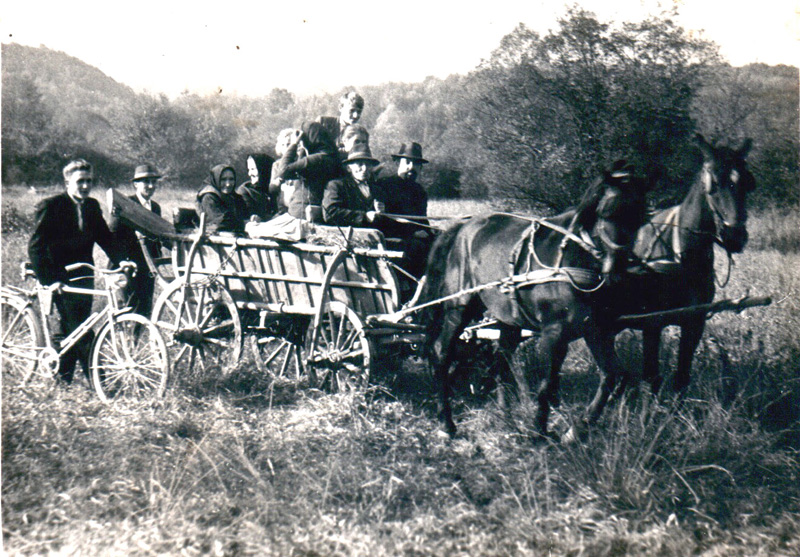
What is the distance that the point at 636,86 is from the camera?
1255cm

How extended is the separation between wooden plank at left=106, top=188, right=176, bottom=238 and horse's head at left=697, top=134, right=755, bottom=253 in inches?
176

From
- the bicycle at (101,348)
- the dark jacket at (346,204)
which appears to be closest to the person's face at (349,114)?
the dark jacket at (346,204)

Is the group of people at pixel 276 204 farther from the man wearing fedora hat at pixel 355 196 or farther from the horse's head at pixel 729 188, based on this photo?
the horse's head at pixel 729 188

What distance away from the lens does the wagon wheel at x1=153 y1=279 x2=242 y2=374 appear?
17.9 ft

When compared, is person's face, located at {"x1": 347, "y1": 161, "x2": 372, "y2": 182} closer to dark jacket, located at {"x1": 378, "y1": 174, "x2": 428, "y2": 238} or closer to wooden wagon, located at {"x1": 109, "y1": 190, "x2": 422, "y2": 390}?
dark jacket, located at {"x1": 378, "y1": 174, "x2": 428, "y2": 238}

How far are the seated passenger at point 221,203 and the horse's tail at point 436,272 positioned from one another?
6.59 feet

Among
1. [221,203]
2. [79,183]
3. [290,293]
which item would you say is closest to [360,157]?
[290,293]

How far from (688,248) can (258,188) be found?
176 inches

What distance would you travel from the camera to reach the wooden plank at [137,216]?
217 inches


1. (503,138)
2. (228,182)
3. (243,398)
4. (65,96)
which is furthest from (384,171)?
(503,138)

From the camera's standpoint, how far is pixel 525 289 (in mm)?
4668

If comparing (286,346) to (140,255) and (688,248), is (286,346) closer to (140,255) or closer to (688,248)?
(140,255)

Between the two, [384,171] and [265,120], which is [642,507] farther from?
[265,120]

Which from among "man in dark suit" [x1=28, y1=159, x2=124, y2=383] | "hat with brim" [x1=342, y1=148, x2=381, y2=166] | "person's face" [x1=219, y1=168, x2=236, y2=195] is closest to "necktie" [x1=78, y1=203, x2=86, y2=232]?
"man in dark suit" [x1=28, y1=159, x2=124, y2=383]
